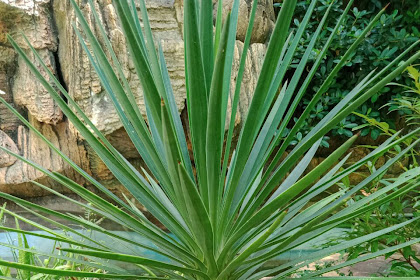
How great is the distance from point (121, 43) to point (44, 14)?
804mm

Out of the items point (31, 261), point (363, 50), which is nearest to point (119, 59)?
point (31, 261)

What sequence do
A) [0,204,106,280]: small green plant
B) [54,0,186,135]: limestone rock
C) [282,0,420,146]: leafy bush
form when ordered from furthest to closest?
[282,0,420,146]: leafy bush → [54,0,186,135]: limestone rock → [0,204,106,280]: small green plant

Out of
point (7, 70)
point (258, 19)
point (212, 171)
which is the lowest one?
point (212, 171)

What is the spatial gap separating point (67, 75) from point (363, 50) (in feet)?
7.74

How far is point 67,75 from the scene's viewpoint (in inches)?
130

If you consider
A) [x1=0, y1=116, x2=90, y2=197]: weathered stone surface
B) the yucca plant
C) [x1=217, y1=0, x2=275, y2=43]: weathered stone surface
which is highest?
[x1=217, y1=0, x2=275, y2=43]: weathered stone surface

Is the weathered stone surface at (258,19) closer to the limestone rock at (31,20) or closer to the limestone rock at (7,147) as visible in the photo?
the limestone rock at (31,20)

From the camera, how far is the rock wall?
119 inches

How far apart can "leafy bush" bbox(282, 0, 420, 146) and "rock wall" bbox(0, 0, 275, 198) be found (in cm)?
57

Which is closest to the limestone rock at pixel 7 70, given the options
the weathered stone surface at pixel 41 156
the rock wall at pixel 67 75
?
the rock wall at pixel 67 75

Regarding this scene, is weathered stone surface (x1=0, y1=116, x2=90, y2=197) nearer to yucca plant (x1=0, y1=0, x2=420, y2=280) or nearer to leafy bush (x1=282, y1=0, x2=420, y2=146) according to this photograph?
leafy bush (x1=282, y1=0, x2=420, y2=146)

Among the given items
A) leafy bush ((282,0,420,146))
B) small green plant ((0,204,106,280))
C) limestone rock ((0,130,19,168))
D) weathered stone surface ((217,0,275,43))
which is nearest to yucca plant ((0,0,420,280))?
small green plant ((0,204,106,280))

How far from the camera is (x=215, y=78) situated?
1.97 ft

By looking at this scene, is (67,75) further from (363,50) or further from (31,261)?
(363,50)
